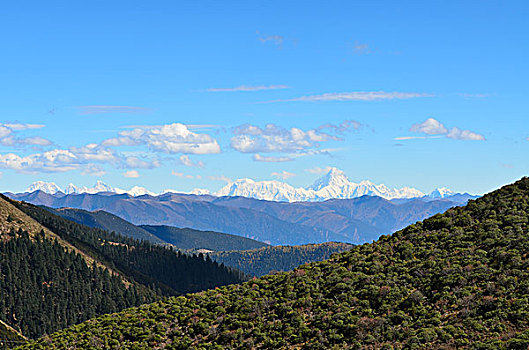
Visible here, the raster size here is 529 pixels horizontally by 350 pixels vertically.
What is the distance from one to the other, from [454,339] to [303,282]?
2833 cm

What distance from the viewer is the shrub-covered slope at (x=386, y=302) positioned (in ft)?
167

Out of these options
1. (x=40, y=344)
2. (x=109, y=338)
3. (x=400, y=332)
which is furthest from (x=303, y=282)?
(x=40, y=344)

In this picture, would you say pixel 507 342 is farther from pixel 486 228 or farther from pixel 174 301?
pixel 174 301

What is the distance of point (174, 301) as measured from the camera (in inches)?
3302

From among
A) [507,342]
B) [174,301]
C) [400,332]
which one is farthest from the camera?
[174,301]

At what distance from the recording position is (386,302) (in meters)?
60.0

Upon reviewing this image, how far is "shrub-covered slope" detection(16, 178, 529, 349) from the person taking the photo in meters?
51.0

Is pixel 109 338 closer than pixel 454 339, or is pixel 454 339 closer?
pixel 454 339

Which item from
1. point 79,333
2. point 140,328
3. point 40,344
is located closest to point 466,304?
point 140,328

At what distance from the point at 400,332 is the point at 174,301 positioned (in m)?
41.9

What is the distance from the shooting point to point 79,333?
78.6 meters

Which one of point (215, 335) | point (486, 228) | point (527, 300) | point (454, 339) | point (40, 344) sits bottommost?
point (40, 344)

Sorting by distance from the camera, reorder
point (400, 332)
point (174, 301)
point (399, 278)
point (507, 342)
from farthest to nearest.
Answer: point (174, 301) < point (399, 278) < point (400, 332) < point (507, 342)

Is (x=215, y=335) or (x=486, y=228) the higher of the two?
(x=486, y=228)
